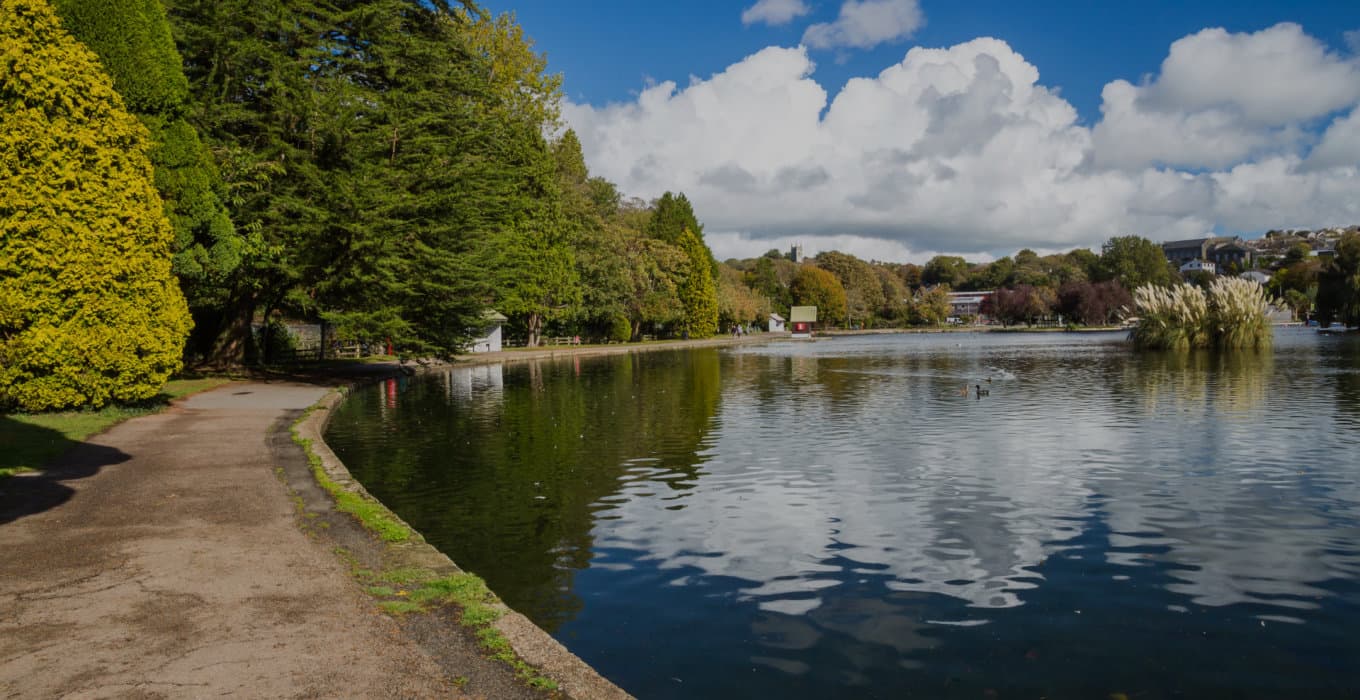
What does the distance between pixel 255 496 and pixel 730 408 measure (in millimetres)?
15294

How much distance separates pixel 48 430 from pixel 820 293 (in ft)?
465

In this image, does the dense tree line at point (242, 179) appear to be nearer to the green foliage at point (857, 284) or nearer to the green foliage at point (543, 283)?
the green foliage at point (543, 283)

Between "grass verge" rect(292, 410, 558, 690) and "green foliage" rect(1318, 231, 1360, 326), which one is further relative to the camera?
"green foliage" rect(1318, 231, 1360, 326)

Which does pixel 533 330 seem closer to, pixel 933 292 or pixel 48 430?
pixel 48 430

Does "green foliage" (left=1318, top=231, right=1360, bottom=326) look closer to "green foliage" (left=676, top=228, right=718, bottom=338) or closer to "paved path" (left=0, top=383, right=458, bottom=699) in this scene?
"green foliage" (left=676, top=228, right=718, bottom=338)

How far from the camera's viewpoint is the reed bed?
46.9 metres

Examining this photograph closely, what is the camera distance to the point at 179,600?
260 inches

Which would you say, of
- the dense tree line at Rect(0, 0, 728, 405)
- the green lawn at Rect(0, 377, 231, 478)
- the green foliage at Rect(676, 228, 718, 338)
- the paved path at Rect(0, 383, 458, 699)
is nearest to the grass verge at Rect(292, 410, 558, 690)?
the paved path at Rect(0, 383, 458, 699)

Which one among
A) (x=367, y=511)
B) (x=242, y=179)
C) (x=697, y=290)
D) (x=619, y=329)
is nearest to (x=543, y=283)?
(x=619, y=329)

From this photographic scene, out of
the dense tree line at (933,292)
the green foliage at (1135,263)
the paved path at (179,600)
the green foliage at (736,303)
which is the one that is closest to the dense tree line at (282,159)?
the paved path at (179,600)

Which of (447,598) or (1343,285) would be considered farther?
(1343,285)

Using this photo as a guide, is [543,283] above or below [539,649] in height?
above

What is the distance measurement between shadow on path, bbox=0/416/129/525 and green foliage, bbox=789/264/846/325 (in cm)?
14027

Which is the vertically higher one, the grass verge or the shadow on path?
the shadow on path
